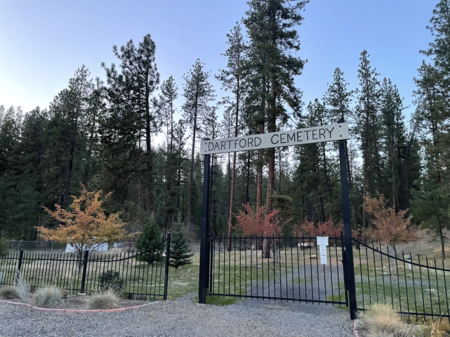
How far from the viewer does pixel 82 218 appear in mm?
9797

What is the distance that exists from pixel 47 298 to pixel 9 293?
1637 mm

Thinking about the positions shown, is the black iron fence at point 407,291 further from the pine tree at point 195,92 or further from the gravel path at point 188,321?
the pine tree at point 195,92

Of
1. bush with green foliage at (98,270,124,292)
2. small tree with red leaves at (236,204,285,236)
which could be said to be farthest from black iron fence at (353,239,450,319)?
small tree with red leaves at (236,204,285,236)

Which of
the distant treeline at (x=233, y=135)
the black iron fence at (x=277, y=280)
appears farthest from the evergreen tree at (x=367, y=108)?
the black iron fence at (x=277, y=280)

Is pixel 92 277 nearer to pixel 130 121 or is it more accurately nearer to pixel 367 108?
pixel 130 121

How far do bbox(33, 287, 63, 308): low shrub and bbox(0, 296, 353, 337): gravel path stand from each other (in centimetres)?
26

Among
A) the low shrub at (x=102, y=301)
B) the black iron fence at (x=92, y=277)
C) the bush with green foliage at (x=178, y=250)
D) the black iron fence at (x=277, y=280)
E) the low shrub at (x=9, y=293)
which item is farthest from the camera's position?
the bush with green foliage at (x=178, y=250)

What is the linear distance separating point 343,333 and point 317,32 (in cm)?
1043

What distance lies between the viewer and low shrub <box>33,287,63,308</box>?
19.8 ft

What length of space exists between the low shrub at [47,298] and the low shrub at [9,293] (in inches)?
51.0

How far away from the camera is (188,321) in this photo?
16.0ft

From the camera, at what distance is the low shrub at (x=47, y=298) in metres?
6.03

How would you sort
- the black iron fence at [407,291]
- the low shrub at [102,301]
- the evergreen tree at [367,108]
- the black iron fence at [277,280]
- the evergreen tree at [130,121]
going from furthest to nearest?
1. the evergreen tree at [367,108]
2. the evergreen tree at [130,121]
3. the low shrub at [102,301]
4. the black iron fence at [277,280]
5. the black iron fence at [407,291]

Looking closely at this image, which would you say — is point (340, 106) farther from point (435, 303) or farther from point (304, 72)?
point (435, 303)
